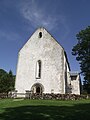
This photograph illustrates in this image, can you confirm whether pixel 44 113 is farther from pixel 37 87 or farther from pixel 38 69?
pixel 38 69

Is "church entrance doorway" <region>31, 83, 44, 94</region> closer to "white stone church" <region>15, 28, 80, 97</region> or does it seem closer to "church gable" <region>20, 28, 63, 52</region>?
"white stone church" <region>15, 28, 80, 97</region>

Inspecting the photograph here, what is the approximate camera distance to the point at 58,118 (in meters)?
14.1

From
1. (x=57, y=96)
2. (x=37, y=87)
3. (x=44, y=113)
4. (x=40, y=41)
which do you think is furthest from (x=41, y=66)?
(x=44, y=113)

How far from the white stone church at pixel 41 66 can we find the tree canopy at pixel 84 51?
7.95 m

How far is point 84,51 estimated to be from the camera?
4462 cm

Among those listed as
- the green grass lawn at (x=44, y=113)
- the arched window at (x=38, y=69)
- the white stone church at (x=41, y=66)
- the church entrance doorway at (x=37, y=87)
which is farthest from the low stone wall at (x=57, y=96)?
the green grass lawn at (x=44, y=113)

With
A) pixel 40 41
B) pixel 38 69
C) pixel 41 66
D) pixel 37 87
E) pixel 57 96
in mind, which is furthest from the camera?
pixel 40 41

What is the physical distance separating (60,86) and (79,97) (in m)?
4.57

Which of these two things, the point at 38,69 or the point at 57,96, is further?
the point at 38,69

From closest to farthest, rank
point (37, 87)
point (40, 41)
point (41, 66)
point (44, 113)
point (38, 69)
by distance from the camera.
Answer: point (44, 113), point (37, 87), point (41, 66), point (38, 69), point (40, 41)

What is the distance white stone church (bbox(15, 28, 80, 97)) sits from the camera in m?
35.1

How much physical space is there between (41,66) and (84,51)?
1244 cm

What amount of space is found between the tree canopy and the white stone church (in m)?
7.95

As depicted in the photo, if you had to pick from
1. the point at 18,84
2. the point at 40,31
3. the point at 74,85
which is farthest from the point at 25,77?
the point at 74,85
